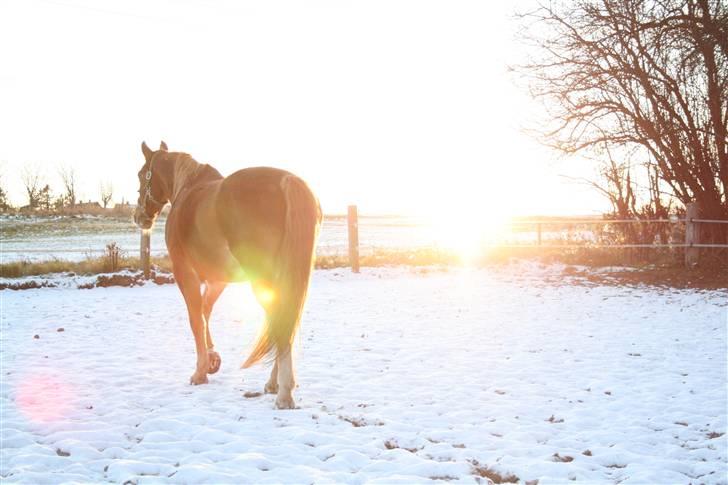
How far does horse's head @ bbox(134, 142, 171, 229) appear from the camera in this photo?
5.98 m

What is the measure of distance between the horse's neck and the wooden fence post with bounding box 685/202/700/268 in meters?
11.1

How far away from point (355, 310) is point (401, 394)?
4456mm

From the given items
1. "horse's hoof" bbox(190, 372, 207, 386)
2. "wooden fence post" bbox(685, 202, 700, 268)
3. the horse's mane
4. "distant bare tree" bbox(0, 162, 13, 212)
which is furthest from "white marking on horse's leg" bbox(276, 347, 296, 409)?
"distant bare tree" bbox(0, 162, 13, 212)

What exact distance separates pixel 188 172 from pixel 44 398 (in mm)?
2358

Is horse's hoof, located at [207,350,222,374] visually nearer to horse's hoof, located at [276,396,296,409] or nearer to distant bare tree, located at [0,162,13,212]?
horse's hoof, located at [276,396,296,409]

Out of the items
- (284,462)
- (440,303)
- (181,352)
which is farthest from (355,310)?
(284,462)

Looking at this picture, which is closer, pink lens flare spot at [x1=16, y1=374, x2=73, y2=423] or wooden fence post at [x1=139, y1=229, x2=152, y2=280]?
pink lens flare spot at [x1=16, y1=374, x2=73, y2=423]

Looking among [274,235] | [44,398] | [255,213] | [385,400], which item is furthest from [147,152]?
[385,400]

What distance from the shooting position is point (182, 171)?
18.5ft

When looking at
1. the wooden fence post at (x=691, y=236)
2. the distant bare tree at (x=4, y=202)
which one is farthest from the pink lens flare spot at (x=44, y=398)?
the distant bare tree at (x=4, y=202)

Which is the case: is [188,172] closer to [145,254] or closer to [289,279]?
[289,279]

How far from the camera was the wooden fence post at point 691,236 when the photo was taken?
1244cm

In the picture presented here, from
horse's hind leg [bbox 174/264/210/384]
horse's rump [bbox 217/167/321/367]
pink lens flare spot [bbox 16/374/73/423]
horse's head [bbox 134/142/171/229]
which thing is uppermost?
horse's head [bbox 134/142/171/229]

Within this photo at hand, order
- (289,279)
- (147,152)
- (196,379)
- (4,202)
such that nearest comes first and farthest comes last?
(289,279)
(196,379)
(147,152)
(4,202)
